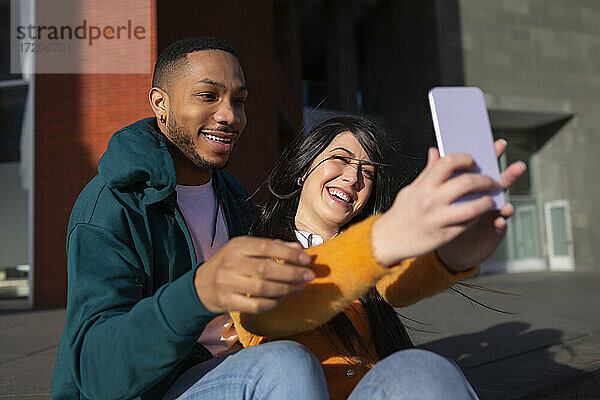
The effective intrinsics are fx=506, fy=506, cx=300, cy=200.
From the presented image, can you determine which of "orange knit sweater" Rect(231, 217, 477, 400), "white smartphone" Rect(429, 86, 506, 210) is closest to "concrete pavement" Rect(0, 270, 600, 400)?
"orange knit sweater" Rect(231, 217, 477, 400)

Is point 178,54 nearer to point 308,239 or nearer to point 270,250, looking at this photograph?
point 308,239

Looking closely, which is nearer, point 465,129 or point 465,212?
point 465,212

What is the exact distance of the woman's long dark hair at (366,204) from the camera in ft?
5.71

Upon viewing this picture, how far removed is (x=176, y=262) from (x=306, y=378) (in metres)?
0.59

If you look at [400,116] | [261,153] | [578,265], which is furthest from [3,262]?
[578,265]

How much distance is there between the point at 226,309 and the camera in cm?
100

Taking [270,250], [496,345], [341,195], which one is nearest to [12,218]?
[496,345]

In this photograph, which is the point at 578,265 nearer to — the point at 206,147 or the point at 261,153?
the point at 261,153

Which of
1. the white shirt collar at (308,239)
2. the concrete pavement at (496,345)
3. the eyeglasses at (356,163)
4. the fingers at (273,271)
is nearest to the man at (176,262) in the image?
the fingers at (273,271)

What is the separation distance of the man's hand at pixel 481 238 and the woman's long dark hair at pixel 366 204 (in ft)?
1.85

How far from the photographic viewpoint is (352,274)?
1.06m

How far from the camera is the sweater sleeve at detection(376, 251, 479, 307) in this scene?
4.10 ft

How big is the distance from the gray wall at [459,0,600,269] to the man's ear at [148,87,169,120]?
1219 centimetres

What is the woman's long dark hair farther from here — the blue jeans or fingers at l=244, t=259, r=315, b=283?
fingers at l=244, t=259, r=315, b=283
